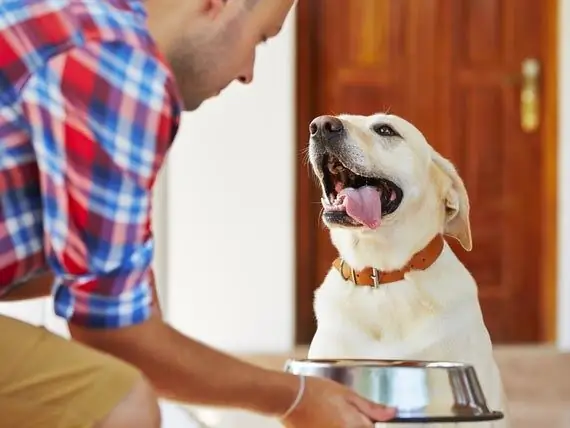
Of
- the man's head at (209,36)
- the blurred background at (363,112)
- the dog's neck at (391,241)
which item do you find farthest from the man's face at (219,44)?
the blurred background at (363,112)

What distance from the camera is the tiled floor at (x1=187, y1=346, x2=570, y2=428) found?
274 cm

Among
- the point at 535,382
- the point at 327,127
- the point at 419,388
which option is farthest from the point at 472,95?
the point at 419,388

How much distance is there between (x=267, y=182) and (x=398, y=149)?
1637 mm

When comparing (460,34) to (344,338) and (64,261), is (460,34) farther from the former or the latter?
(64,261)

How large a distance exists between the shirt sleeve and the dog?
1.84 feet

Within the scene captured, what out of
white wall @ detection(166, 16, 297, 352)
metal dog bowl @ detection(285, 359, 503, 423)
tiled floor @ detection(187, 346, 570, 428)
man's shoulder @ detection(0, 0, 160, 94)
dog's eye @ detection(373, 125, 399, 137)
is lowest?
tiled floor @ detection(187, 346, 570, 428)

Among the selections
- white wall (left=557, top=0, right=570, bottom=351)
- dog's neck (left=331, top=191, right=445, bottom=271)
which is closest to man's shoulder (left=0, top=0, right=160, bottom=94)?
dog's neck (left=331, top=191, right=445, bottom=271)

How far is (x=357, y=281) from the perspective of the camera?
165 cm

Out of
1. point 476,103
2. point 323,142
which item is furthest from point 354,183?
point 476,103

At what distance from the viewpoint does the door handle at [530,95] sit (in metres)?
3.44

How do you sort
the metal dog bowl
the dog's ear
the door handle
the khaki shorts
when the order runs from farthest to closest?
the door handle < the dog's ear < the metal dog bowl < the khaki shorts

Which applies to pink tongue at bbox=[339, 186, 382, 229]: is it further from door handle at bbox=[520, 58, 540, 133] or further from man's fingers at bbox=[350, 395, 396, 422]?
door handle at bbox=[520, 58, 540, 133]

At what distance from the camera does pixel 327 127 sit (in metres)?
1.64

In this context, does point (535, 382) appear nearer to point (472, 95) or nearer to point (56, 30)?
point (472, 95)
